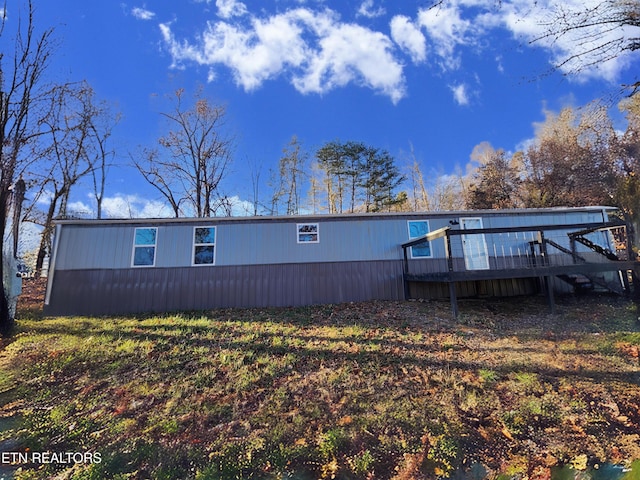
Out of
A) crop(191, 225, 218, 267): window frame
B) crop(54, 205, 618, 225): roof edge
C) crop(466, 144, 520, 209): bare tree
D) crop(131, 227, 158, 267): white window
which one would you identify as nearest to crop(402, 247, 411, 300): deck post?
crop(54, 205, 618, 225): roof edge

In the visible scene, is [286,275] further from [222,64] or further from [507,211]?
[222,64]

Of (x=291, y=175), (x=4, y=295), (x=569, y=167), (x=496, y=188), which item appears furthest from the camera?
(x=496, y=188)

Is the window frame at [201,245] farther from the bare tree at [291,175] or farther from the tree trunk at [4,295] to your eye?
the bare tree at [291,175]

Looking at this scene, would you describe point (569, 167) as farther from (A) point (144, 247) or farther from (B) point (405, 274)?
(A) point (144, 247)

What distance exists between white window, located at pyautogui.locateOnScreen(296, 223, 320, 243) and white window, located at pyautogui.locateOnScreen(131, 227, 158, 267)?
433 cm

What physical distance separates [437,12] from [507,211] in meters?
7.65

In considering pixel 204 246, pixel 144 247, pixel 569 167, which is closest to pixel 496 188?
pixel 569 167

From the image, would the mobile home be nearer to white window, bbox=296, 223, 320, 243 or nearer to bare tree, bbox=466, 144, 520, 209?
white window, bbox=296, 223, 320, 243

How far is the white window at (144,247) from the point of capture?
9.40 meters

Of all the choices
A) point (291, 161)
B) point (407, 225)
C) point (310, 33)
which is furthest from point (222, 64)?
point (407, 225)

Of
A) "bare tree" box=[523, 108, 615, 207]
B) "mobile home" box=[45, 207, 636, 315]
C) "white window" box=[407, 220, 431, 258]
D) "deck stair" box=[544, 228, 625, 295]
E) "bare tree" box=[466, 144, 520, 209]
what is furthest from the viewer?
"bare tree" box=[466, 144, 520, 209]

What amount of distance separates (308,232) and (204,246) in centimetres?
322

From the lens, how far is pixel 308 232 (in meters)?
10.0

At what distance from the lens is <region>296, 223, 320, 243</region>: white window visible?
10.0 metres
